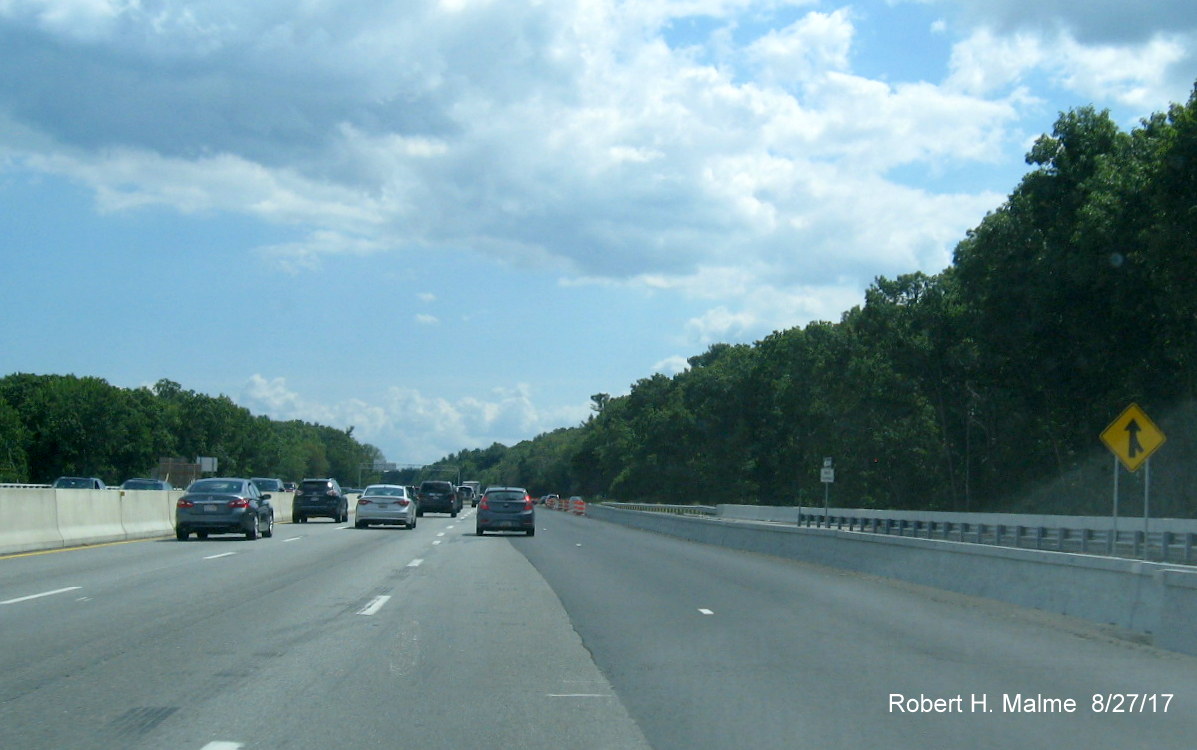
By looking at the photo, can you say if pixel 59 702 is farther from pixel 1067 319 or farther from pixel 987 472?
pixel 987 472

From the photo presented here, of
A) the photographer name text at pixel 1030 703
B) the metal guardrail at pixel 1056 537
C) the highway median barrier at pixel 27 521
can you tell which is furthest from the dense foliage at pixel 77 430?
the photographer name text at pixel 1030 703

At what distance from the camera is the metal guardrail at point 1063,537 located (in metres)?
29.4

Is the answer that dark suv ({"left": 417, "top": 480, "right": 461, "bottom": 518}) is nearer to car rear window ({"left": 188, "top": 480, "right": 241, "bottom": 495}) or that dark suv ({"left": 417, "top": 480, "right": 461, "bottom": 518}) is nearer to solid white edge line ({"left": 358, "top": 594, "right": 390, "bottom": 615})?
car rear window ({"left": 188, "top": 480, "right": 241, "bottom": 495})

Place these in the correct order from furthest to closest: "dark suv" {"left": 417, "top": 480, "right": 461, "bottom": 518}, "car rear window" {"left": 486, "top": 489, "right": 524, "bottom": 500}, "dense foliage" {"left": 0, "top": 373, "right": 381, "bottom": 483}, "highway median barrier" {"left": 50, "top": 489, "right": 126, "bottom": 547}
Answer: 1. "dense foliage" {"left": 0, "top": 373, "right": 381, "bottom": 483}
2. "dark suv" {"left": 417, "top": 480, "right": 461, "bottom": 518}
3. "car rear window" {"left": 486, "top": 489, "right": 524, "bottom": 500}
4. "highway median barrier" {"left": 50, "top": 489, "right": 126, "bottom": 547}

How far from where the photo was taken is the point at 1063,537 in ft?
115

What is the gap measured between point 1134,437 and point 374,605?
11.9m

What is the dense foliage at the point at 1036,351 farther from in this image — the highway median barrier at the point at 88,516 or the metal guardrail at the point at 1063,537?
the highway median barrier at the point at 88,516

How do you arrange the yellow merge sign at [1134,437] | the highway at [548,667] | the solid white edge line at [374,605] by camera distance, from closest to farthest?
the highway at [548,667]
the solid white edge line at [374,605]
the yellow merge sign at [1134,437]

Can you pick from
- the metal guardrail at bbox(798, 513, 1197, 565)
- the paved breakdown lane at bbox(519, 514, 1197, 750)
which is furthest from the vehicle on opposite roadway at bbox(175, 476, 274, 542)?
the metal guardrail at bbox(798, 513, 1197, 565)

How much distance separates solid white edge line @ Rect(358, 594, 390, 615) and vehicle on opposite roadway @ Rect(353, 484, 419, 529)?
935 inches

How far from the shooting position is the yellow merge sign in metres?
18.0

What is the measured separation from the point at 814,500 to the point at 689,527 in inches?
2559

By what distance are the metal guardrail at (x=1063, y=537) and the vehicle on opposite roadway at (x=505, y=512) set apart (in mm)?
14150

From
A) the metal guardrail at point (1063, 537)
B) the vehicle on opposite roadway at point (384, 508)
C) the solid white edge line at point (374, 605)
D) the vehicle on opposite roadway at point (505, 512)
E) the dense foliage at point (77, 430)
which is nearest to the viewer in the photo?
the solid white edge line at point (374, 605)
